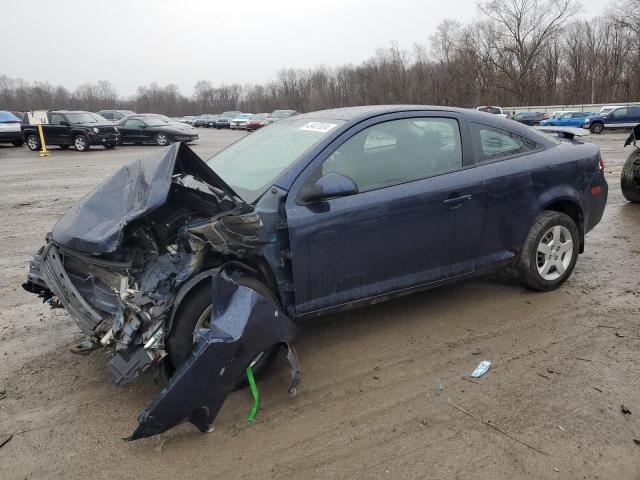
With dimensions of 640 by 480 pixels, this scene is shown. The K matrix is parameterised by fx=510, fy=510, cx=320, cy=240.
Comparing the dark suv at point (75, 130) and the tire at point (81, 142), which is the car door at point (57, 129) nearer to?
the dark suv at point (75, 130)

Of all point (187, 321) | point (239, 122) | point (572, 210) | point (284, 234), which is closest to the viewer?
point (187, 321)

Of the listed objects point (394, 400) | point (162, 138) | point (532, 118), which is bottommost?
point (394, 400)

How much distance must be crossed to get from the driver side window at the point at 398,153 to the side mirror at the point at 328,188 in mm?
171

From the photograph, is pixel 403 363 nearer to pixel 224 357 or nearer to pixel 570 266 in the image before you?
pixel 224 357

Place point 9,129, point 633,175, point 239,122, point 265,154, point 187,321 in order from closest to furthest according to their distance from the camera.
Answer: point 187,321
point 265,154
point 633,175
point 9,129
point 239,122

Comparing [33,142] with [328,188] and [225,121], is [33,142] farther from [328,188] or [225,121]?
[225,121]

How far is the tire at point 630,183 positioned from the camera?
8.14 meters

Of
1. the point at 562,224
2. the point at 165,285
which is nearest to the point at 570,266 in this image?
the point at 562,224

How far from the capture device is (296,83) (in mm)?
96000

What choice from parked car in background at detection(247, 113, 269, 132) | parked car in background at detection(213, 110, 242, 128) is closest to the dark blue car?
parked car in background at detection(247, 113, 269, 132)

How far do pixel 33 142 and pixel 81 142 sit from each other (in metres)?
2.57

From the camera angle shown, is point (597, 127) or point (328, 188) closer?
point (328, 188)

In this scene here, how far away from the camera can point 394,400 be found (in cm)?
307

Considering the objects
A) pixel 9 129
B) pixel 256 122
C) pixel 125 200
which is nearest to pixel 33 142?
pixel 9 129
